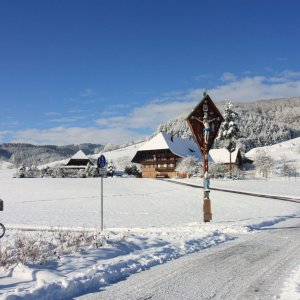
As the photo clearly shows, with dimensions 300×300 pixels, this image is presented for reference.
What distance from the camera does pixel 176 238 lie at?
537 inches

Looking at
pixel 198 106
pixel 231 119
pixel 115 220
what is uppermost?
pixel 231 119

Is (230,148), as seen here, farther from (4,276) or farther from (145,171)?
(4,276)

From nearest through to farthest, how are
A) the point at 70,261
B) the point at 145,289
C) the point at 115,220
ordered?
the point at 145,289 → the point at 70,261 → the point at 115,220

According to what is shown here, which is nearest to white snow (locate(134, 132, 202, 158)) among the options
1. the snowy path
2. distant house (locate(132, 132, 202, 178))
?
distant house (locate(132, 132, 202, 178))

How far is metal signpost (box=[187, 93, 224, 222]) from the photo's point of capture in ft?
67.2

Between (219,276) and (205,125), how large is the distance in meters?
12.7

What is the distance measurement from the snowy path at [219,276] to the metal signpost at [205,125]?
823cm

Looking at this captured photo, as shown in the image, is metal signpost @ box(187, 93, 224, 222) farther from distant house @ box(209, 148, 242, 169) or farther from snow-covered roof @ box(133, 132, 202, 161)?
distant house @ box(209, 148, 242, 169)

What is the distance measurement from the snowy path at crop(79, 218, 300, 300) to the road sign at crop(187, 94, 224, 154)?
8.57 meters

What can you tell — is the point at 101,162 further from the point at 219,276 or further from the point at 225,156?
the point at 225,156

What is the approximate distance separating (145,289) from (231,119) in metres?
75.4

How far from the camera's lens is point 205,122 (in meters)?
20.5

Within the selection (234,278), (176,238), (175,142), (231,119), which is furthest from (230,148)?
(234,278)

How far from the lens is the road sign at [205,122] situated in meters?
20.5
